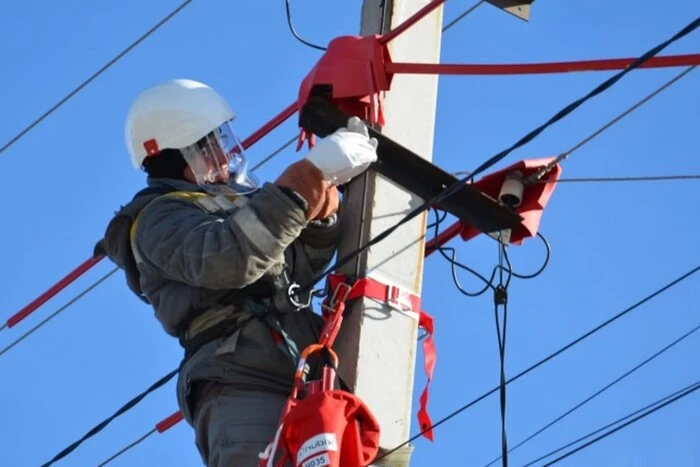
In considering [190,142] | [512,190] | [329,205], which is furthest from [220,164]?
[512,190]

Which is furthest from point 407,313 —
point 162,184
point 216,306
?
point 162,184

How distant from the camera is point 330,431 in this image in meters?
4.87

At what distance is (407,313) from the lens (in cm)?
542

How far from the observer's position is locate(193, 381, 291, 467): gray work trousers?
16.9 feet

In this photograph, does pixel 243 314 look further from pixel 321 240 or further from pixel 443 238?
pixel 443 238

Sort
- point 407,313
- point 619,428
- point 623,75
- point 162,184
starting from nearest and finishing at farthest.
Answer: point 623,75 → point 619,428 → point 407,313 → point 162,184

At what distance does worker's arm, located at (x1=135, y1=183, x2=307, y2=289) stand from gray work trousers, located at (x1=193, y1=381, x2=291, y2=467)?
13.4 inches

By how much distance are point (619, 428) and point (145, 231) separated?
1.57 metres

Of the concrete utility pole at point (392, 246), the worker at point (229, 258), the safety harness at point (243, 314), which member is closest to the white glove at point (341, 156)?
the worker at point (229, 258)

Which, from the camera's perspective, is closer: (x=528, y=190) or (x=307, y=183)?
(x=307, y=183)

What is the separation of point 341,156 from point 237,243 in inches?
16.0

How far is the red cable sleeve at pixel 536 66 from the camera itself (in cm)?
496

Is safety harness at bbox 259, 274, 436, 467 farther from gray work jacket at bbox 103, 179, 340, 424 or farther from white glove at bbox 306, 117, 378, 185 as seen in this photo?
white glove at bbox 306, 117, 378, 185

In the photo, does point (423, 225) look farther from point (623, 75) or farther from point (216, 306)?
point (623, 75)
